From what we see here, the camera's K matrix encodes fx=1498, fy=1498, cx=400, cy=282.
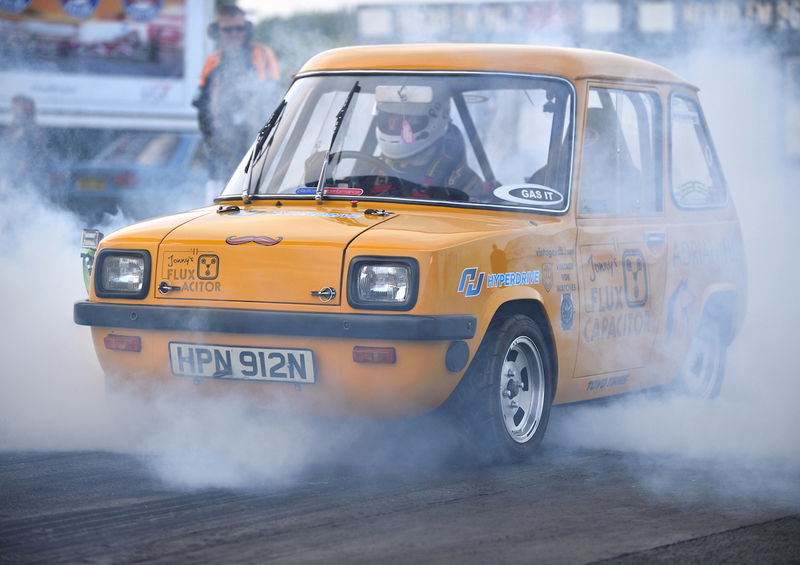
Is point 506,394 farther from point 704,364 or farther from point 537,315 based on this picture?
point 704,364

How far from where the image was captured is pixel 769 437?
23.5ft

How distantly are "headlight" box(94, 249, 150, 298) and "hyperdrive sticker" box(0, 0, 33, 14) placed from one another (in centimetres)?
1530

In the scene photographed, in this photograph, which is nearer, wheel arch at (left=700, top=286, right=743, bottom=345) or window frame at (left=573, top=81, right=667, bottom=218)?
window frame at (left=573, top=81, right=667, bottom=218)

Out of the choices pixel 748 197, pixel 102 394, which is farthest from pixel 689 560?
pixel 748 197

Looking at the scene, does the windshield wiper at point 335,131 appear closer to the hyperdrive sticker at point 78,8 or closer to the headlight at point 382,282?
the headlight at point 382,282

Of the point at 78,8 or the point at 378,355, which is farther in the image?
the point at 78,8

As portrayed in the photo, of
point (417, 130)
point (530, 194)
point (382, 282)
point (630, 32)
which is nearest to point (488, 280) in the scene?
point (382, 282)

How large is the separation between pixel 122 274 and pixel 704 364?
11.4 feet

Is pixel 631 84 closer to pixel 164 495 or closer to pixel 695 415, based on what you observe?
pixel 695 415

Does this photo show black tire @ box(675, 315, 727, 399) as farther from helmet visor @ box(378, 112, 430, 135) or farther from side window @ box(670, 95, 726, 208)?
helmet visor @ box(378, 112, 430, 135)

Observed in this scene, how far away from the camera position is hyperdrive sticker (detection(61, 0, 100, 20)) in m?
20.9

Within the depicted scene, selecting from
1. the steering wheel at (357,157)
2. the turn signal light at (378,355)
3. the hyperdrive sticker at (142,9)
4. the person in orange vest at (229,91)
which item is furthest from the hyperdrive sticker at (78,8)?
the turn signal light at (378,355)

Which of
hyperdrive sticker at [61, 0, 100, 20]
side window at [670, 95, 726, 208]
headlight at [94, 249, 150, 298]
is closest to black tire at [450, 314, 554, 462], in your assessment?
headlight at [94, 249, 150, 298]

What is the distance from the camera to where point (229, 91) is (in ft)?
38.8
